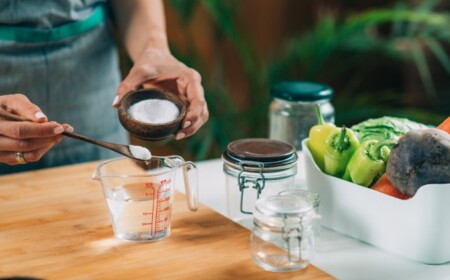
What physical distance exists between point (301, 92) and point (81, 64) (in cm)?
56

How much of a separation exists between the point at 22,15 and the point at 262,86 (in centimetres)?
134

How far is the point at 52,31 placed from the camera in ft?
5.61

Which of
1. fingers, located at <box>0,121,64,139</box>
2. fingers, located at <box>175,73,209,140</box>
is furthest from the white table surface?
fingers, located at <box>0,121,64,139</box>

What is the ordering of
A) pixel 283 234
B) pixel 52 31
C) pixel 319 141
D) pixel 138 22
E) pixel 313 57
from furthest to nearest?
pixel 313 57
pixel 138 22
pixel 52 31
pixel 319 141
pixel 283 234

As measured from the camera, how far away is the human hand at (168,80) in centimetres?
147

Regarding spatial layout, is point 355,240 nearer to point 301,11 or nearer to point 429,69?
point 429,69

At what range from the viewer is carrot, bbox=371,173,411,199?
3.80 feet

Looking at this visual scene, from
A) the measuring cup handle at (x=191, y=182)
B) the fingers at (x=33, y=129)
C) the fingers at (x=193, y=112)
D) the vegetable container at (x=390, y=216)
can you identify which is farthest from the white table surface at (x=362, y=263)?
the fingers at (x=33, y=129)

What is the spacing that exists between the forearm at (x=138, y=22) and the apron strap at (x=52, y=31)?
0.18ft

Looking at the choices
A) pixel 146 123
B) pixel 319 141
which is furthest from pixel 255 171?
pixel 146 123

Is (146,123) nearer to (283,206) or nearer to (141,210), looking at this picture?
(141,210)

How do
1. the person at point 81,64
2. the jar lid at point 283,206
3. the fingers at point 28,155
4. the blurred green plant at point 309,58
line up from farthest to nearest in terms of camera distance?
the blurred green plant at point 309,58 → the person at point 81,64 → the fingers at point 28,155 → the jar lid at point 283,206

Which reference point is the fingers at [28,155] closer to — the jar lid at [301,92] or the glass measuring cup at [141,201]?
the glass measuring cup at [141,201]

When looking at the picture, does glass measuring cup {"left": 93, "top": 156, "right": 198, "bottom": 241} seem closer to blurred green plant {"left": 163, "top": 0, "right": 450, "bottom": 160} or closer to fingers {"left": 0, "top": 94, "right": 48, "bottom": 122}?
fingers {"left": 0, "top": 94, "right": 48, "bottom": 122}
